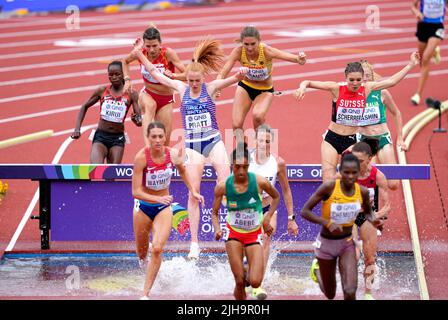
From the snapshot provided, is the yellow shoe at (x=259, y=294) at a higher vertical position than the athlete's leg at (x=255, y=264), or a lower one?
lower

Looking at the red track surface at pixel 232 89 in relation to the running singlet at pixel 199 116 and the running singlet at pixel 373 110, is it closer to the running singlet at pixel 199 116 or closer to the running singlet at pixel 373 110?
the running singlet at pixel 373 110

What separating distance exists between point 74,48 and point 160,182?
1332 cm

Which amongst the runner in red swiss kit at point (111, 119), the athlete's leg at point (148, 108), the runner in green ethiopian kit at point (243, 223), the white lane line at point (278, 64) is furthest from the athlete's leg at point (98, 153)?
the white lane line at point (278, 64)

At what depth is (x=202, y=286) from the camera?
37.9 ft

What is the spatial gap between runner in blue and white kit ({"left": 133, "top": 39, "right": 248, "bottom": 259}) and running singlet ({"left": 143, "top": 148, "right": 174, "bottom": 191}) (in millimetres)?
1157

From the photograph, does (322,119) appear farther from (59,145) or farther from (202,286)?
(202,286)

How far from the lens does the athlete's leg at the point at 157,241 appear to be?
10391mm

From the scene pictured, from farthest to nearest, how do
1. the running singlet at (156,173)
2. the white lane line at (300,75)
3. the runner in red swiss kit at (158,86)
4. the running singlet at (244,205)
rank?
the white lane line at (300,75) → the runner in red swiss kit at (158,86) → the running singlet at (156,173) → the running singlet at (244,205)

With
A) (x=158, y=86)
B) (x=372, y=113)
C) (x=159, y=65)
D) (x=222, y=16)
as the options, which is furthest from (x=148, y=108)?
(x=222, y=16)

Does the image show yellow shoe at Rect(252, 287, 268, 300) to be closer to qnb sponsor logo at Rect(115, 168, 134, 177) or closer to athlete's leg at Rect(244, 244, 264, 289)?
athlete's leg at Rect(244, 244, 264, 289)

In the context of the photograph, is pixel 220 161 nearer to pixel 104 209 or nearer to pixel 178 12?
pixel 104 209

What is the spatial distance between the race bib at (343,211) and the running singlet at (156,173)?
1776 millimetres

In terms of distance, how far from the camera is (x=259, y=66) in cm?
1224

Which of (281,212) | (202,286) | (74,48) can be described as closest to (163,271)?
(202,286)
